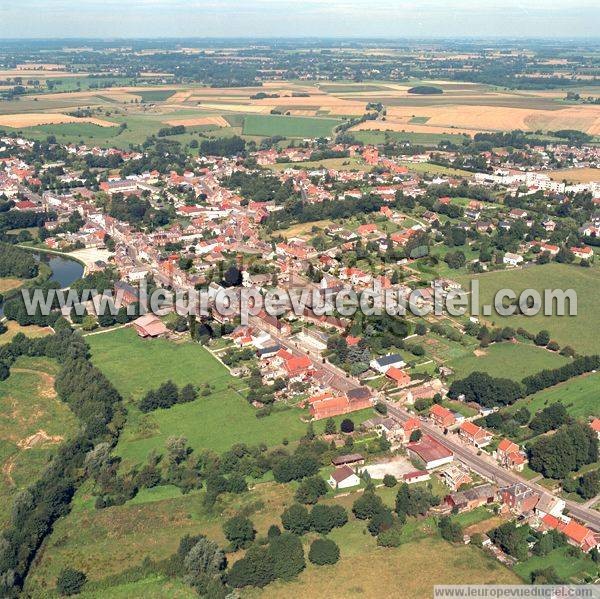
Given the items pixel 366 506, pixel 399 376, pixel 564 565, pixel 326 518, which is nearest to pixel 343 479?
pixel 366 506

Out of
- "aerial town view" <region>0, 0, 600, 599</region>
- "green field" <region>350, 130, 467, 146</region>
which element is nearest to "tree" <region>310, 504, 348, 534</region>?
"aerial town view" <region>0, 0, 600, 599</region>

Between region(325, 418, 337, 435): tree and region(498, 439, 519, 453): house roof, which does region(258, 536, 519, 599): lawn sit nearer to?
region(498, 439, 519, 453): house roof

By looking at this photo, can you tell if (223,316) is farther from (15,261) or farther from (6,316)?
(15,261)

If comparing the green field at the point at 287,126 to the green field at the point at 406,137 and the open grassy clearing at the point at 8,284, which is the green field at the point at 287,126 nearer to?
the green field at the point at 406,137

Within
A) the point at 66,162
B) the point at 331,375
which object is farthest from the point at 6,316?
the point at 66,162

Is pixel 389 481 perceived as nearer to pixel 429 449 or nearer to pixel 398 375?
pixel 429 449

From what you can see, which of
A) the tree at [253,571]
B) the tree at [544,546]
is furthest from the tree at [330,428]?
the tree at [544,546]
